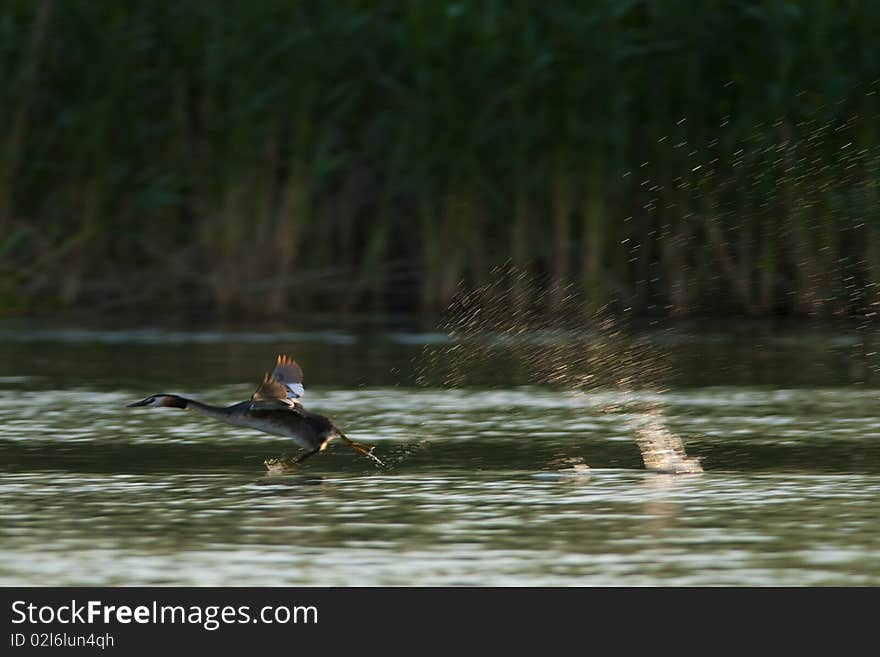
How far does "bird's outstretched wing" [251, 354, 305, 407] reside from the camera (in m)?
8.32

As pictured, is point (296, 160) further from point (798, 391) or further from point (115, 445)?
point (115, 445)

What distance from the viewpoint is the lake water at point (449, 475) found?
6.59m

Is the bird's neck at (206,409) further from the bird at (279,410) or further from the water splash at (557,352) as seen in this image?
the water splash at (557,352)

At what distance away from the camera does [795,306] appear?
52.1 ft

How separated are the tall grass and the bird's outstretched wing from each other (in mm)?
7797

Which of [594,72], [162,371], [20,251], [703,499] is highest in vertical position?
[594,72]

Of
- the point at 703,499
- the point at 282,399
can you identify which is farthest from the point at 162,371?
the point at 703,499

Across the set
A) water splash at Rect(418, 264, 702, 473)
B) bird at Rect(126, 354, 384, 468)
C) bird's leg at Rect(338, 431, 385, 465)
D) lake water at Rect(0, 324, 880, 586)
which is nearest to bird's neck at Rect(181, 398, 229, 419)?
bird at Rect(126, 354, 384, 468)

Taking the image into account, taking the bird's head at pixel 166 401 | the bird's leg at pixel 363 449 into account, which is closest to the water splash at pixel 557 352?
the bird's leg at pixel 363 449

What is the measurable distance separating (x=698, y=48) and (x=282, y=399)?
8.51 metres

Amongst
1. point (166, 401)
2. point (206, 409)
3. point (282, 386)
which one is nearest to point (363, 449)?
point (282, 386)

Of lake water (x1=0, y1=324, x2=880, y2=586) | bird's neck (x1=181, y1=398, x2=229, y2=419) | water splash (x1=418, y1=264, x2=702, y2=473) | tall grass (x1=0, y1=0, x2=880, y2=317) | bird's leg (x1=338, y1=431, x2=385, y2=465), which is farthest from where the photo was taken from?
tall grass (x1=0, y1=0, x2=880, y2=317)

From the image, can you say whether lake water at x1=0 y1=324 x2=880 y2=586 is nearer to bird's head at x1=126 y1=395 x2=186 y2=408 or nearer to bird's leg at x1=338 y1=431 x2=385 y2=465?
bird's leg at x1=338 y1=431 x2=385 y2=465

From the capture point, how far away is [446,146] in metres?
16.5
